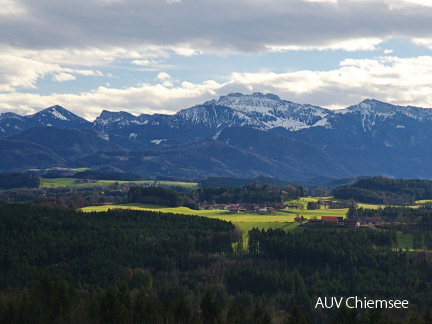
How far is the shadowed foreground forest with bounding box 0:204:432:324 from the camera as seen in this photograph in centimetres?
8856

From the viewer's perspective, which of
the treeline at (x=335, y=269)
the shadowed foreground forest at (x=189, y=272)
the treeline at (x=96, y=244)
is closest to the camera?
the shadowed foreground forest at (x=189, y=272)

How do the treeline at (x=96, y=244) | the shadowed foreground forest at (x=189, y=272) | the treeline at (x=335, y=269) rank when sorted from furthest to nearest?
the treeline at (x=96, y=244) → the treeline at (x=335, y=269) → the shadowed foreground forest at (x=189, y=272)

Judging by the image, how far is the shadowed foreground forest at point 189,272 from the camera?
3487 inches

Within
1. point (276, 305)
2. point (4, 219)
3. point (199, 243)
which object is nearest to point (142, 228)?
point (199, 243)

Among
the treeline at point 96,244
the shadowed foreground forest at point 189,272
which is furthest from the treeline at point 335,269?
the treeline at point 96,244

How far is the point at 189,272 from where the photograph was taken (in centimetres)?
13488

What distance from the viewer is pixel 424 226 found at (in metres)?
173

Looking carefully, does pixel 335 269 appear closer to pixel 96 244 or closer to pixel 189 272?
pixel 189 272

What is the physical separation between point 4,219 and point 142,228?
34274mm

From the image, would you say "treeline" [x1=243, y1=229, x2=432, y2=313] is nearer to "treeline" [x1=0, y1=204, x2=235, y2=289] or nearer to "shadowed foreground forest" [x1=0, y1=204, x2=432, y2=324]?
"shadowed foreground forest" [x1=0, y1=204, x2=432, y2=324]

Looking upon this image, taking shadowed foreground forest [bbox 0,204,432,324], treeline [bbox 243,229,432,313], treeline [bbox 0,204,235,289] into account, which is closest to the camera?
shadowed foreground forest [bbox 0,204,432,324]

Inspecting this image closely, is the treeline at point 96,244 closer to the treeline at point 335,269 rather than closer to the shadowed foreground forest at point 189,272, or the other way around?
the shadowed foreground forest at point 189,272

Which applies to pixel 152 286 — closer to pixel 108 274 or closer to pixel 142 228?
pixel 108 274

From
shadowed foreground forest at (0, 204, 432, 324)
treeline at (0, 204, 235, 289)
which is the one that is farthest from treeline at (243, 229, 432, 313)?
treeline at (0, 204, 235, 289)
